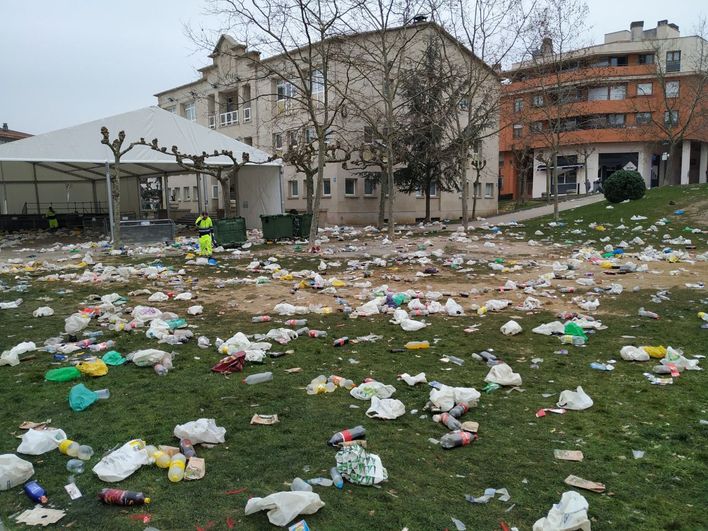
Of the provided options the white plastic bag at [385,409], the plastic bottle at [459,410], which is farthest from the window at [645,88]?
the white plastic bag at [385,409]

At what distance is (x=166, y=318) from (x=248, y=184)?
19.3 meters

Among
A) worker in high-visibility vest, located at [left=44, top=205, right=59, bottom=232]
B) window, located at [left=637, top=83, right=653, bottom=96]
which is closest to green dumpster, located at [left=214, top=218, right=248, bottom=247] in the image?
worker in high-visibility vest, located at [left=44, top=205, right=59, bottom=232]

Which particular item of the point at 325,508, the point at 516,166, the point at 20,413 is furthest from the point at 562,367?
the point at 516,166

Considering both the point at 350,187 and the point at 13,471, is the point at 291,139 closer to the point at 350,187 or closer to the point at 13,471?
the point at 350,187

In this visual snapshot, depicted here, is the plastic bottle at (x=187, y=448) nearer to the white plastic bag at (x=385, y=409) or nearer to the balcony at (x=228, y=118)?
the white plastic bag at (x=385, y=409)

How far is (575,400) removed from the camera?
4.03 metres

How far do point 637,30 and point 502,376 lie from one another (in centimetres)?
5013

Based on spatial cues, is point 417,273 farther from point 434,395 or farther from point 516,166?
point 516,166

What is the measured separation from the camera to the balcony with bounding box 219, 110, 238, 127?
35219 mm

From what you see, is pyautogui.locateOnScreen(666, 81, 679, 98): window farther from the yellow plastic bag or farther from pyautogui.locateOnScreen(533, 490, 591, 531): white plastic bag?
pyautogui.locateOnScreen(533, 490, 591, 531): white plastic bag

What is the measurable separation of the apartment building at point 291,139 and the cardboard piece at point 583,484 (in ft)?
63.5

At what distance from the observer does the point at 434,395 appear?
4.04m

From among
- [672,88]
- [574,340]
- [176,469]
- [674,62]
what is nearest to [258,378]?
[176,469]

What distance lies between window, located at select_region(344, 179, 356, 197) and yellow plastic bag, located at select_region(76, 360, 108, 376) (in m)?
23.9
